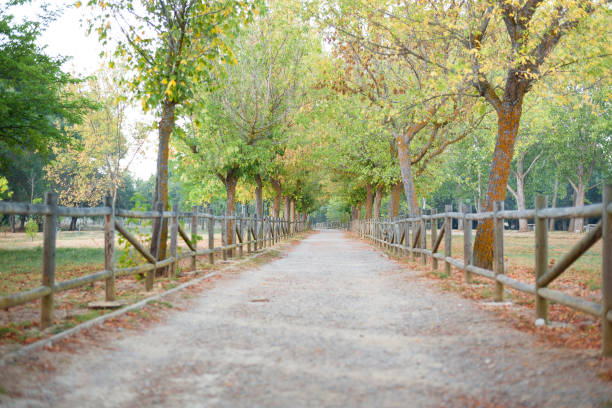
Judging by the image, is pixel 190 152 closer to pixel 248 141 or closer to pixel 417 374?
pixel 248 141

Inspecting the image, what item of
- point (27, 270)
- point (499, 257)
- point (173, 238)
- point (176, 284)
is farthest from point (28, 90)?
point (499, 257)

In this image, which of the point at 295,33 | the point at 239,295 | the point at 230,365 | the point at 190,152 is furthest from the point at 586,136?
the point at 230,365

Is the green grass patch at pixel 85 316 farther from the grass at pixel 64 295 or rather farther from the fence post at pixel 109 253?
the fence post at pixel 109 253

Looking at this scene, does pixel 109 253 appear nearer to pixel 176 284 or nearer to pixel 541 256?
pixel 176 284

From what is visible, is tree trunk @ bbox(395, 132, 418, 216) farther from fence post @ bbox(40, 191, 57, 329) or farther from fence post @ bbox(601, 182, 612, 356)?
fence post @ bbox(40, 191, 57, 329)

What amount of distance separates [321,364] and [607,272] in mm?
2765

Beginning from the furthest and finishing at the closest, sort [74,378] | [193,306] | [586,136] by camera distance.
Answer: [586,136], [193,306], [74,378]

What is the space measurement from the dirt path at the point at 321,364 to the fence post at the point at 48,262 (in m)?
0.86

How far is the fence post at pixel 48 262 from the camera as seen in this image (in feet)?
18.2

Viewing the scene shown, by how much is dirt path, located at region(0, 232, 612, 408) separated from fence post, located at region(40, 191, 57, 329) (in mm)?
865

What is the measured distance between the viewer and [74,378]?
404cm

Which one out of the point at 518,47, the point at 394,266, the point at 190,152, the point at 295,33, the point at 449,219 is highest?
the point at 295,33

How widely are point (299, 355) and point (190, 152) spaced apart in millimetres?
15461

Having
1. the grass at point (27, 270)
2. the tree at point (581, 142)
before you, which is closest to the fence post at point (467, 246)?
the grass at point (27, 270)
